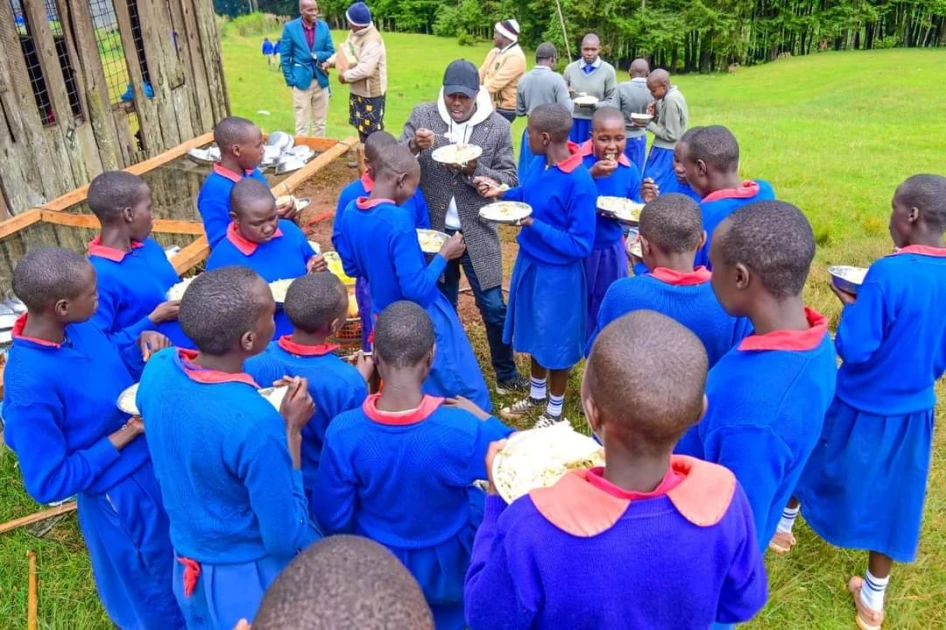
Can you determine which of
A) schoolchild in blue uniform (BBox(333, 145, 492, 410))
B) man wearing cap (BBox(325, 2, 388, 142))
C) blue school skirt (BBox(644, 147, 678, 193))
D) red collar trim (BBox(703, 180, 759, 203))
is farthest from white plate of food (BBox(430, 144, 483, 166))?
man wearing cap (BBox(325, 2, 388, 142))

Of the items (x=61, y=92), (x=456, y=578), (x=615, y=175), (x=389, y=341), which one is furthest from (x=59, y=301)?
(x=61, y=92)

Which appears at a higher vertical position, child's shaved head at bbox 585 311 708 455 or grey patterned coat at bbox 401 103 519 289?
child's shaved head at bbox 585 311 708 455

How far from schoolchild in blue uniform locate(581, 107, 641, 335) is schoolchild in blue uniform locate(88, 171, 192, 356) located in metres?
2.57

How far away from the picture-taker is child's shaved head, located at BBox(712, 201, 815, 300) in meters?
2.10

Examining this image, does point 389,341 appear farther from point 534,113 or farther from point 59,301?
point 534,113

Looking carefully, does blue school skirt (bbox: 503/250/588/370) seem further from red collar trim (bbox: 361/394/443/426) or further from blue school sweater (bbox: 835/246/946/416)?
red collar trim (bbox: 361/394/443/426)

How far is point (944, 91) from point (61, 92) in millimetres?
19611

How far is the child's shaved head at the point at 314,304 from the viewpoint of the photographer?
2.62 m

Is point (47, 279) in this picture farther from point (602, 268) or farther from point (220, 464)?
point (602, 268)

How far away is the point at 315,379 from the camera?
2.60 meters

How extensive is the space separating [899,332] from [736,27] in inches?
1183

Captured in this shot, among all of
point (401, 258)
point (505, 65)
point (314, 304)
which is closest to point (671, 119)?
point (505, 65)

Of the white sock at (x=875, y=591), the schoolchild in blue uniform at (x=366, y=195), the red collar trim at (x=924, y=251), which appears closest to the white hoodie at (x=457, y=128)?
the schoolchild in blue uniform at (x=366, y=195)

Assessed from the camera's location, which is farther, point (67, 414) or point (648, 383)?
point (67, 414)
